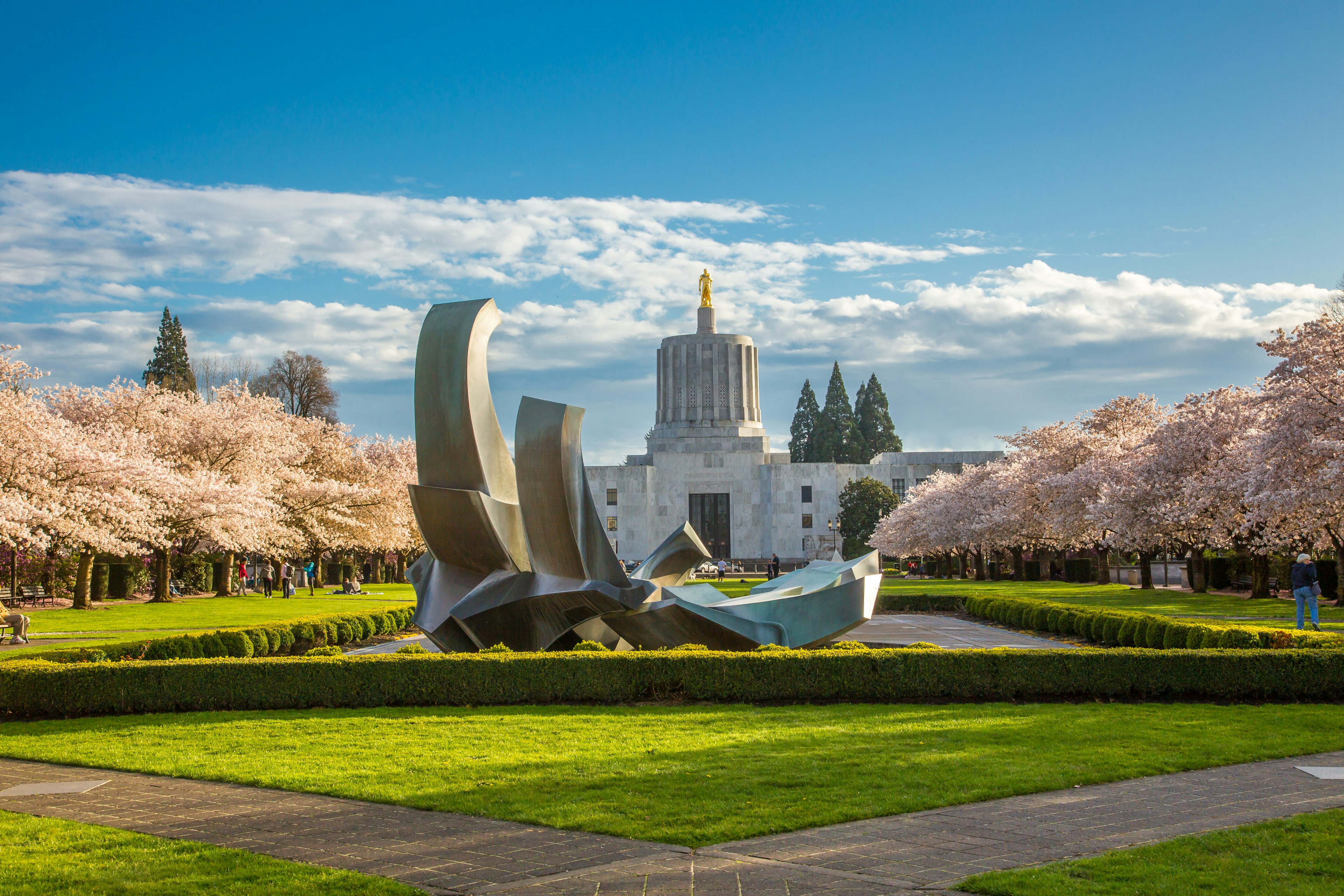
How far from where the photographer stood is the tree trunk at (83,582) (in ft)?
105

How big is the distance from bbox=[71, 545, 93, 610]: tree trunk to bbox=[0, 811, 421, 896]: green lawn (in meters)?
28.4

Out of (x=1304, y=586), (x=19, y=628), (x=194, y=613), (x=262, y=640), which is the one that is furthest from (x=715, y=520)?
(x=262, y=640)

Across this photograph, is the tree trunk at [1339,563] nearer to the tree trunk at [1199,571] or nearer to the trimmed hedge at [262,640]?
the tree trunk at [1199,571]

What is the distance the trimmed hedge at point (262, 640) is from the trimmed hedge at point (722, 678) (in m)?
1.74

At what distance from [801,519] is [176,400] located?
53.4 meters

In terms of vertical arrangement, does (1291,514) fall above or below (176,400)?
below

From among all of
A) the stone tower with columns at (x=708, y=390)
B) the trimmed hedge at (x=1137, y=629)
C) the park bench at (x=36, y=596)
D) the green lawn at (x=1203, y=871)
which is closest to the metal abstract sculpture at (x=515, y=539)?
the trimmed hedge at (x=1137, y=629)

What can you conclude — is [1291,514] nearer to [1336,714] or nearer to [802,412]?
[1336,714]

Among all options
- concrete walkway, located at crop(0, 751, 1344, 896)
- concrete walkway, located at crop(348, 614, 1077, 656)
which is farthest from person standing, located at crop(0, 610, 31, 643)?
concrete walkway, located at crop(0, 751, 1344, 896)

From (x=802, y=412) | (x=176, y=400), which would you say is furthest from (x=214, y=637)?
(x=802, y=412)

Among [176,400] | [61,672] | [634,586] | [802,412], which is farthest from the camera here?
[802,412]

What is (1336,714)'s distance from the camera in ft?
37.3

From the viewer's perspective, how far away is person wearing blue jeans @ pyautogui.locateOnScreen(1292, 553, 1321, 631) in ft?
63.5

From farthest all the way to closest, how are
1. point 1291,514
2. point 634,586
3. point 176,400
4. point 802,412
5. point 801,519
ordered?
point 802,412 → point 801,519 → point 176,400 → point 1291,514 → point 634,586
